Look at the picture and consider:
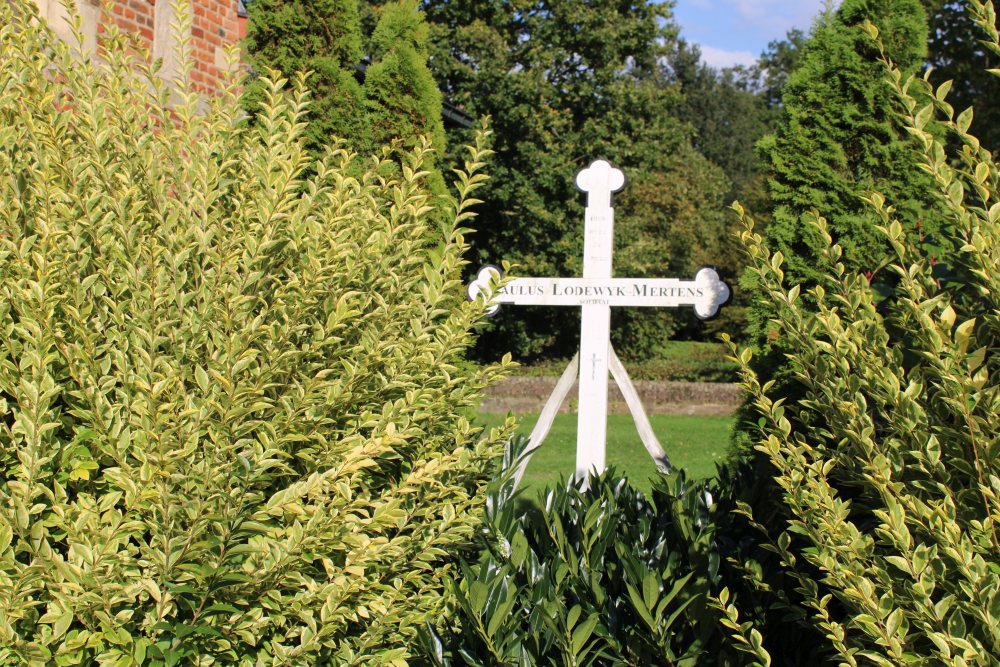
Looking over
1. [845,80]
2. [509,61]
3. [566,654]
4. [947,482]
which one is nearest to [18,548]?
[566,654]

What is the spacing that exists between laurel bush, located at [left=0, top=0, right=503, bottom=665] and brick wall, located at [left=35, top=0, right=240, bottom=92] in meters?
3.60

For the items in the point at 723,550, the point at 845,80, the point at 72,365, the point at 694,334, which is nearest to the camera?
the point at 72,365

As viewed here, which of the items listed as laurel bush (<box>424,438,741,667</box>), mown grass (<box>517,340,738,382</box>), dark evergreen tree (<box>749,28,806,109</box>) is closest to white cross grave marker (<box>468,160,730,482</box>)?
laurel bush (<box>424,438,741,667</box>)

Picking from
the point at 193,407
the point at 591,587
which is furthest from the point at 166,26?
the point at 591,587

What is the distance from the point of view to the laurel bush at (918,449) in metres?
1.88

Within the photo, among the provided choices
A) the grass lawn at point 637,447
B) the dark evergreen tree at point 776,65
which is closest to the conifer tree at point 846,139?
the grass lawn at point 637,447

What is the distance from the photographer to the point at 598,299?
18.2 feet

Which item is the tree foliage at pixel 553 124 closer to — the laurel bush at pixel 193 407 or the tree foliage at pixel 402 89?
the tree foliage at pixel 402 89

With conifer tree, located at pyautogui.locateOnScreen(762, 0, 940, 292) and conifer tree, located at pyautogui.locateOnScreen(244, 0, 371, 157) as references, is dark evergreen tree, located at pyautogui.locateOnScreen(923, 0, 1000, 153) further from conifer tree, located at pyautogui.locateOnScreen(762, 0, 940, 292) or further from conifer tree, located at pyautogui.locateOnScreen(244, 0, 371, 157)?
conifer tree, located at pyautogui.locateOnScreen(244, 0, 371, 157)

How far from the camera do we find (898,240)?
2150mm

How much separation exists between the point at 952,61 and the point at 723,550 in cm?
2726

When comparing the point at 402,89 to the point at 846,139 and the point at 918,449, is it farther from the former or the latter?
the point at 918,449

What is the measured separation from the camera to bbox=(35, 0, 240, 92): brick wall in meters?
6.00

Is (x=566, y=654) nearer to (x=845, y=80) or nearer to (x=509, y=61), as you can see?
(x=845, y=80)
